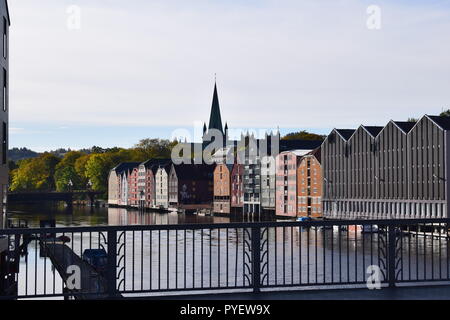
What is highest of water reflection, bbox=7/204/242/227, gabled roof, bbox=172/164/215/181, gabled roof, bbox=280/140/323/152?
gabled roof, bbox=280/140/323/152

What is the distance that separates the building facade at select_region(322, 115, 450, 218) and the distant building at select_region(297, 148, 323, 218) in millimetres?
2879

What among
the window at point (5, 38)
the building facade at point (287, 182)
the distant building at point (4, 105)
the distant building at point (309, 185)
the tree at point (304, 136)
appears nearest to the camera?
the distant building at point (4, 105)

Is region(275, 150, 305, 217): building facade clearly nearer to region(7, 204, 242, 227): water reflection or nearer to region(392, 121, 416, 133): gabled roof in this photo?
region(7, 204, 242, 227): water reflection

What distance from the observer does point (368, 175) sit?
115812 mm

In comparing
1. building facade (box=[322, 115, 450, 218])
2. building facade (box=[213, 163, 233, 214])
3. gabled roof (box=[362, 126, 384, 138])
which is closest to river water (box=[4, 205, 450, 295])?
building facade (box=[322, 115, 450, 218])

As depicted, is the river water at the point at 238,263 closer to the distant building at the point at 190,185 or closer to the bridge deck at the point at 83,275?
the bridge deck at the point at 83,275

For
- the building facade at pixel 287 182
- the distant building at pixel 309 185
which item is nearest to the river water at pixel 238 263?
the distant building at pixel 309 185

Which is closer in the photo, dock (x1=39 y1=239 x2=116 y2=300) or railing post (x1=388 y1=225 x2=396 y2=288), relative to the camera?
dock (x1=39 y1=239 x2=116 y2=300)

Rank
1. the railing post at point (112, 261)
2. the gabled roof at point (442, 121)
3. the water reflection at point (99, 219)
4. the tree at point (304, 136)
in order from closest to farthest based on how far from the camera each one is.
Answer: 1. the railing post at point (112, 261)
2. the gabled roof at point (442, 121)
3. the water reflection at point (99, 219)
4. the tree at point (304, 136)

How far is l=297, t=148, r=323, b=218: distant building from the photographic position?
432ft

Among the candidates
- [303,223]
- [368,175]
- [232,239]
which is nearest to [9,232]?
[303,223]

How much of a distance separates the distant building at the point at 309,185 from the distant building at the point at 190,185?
2091 inches

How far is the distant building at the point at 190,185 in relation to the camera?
7451 inches
